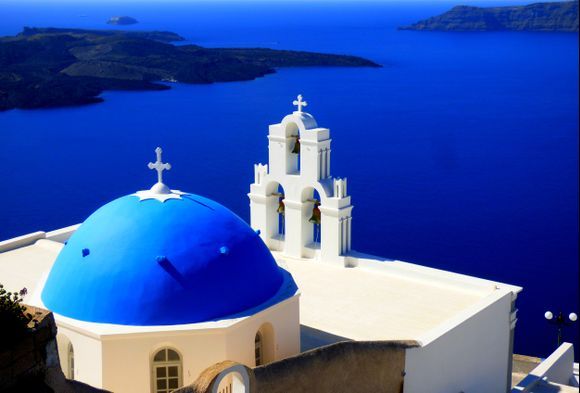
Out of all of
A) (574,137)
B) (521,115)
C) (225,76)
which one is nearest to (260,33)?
(225,76)

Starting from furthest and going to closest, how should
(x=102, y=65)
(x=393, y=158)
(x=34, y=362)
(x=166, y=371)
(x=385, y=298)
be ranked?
1. (x=102, y=65)
2. (x=393, y=158)
3. (x=385, y=298)
4. (x=166, y=371)
5. (x=34, y=362)

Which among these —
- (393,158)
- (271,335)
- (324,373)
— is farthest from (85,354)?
(393,158)

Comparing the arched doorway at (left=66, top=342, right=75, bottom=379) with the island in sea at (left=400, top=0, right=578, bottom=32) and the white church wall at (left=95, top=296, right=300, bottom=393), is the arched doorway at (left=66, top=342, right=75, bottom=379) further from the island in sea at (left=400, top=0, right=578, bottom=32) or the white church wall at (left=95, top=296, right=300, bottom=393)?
the island in sea at (left=400, top=0, right=578, bottom=32)

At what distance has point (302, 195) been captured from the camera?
17.6m

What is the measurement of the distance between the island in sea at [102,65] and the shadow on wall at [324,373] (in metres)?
52.2

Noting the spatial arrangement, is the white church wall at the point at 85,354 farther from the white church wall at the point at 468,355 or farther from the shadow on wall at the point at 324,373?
the white church wall at the point at 468,355

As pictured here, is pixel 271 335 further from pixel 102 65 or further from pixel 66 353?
pixel 102 65

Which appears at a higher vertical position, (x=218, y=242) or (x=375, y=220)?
(x=218, y=242)

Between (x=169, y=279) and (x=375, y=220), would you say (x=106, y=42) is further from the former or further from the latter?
(x=169, y=279)

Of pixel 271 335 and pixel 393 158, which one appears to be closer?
pixel 271 335

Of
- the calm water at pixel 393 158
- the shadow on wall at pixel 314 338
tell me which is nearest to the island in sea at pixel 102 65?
the calm water at pixel 393 158

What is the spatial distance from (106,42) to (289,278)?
79.5 meters

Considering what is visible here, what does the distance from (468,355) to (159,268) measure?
235 inches

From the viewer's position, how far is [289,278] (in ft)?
42.7
